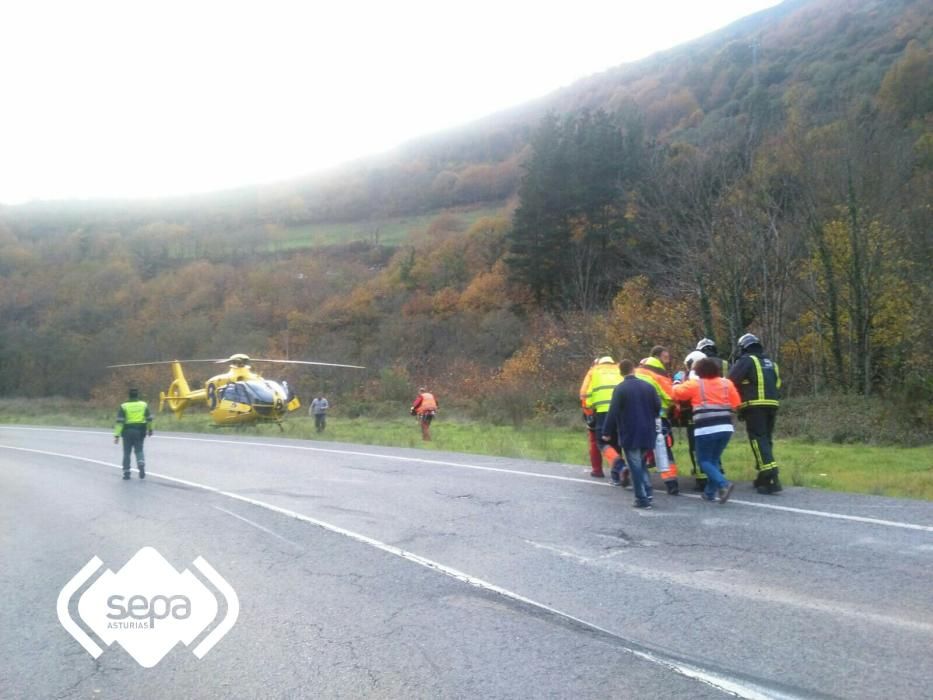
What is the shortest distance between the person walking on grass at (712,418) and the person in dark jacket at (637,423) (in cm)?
48

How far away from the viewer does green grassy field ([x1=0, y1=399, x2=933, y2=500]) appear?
1167cm

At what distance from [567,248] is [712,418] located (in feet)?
134

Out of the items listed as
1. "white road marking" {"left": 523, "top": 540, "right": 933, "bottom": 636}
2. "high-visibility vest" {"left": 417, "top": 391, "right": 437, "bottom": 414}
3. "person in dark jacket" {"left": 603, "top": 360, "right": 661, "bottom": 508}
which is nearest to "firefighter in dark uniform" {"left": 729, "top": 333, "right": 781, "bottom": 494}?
"person in dark jacket" {"left": 603, "top": 360, "right": 661, "bottom": 508}

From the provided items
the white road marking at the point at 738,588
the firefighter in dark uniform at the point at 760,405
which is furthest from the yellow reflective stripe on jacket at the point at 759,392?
the white road marking at the point at 738,588

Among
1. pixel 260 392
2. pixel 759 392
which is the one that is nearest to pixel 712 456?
pixel 759 392

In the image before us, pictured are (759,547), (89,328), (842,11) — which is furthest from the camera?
(842,11)

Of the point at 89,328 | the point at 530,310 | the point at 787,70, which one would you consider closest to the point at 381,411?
the point at 530,310

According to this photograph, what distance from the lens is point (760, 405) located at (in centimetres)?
1003

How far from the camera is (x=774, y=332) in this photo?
29.0 meters

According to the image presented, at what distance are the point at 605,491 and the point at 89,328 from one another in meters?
69.9

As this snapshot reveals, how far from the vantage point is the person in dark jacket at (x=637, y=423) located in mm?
9586

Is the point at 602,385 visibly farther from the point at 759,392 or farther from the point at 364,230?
the point at 364,230

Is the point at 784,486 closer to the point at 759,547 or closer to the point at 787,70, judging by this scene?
the point at 759,547

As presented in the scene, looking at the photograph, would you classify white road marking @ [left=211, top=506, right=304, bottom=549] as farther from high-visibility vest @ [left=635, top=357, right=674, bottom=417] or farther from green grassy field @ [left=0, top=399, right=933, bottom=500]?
green grassy field @ [left=0, top=399, right=933, bottom=500]
